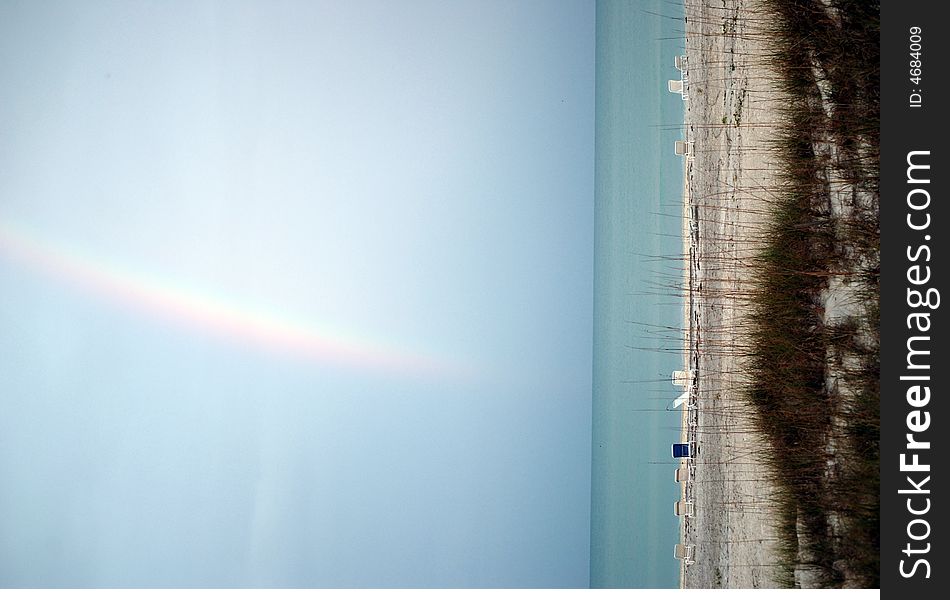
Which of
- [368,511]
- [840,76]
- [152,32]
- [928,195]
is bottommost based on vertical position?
[368,511]

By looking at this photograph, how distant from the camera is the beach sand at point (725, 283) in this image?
8.08 ft

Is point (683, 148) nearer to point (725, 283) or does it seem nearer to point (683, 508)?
point (725, 283)

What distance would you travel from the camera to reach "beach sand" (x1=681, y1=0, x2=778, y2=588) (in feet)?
8.08

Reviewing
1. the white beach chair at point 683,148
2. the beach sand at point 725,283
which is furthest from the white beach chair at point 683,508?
the white beach chair at point 683,148

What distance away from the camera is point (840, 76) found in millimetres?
2291

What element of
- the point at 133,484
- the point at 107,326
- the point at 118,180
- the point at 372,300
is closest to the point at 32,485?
the point at 133,484

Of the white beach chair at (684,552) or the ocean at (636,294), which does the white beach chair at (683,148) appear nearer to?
the ocean at (636,294)

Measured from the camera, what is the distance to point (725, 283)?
2.54 meters

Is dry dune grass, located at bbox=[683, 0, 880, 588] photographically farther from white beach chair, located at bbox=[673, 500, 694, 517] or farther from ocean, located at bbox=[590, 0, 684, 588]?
ocean, located at bbox=[590, 0, 684, 588]

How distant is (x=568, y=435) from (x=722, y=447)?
1.07m

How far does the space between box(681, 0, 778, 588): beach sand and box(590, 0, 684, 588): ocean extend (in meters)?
0.11

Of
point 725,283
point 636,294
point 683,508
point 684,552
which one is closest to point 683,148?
point 725,283

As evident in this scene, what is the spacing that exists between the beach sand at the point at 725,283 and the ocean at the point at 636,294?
0.11m

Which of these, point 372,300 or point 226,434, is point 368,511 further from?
point 372,300
